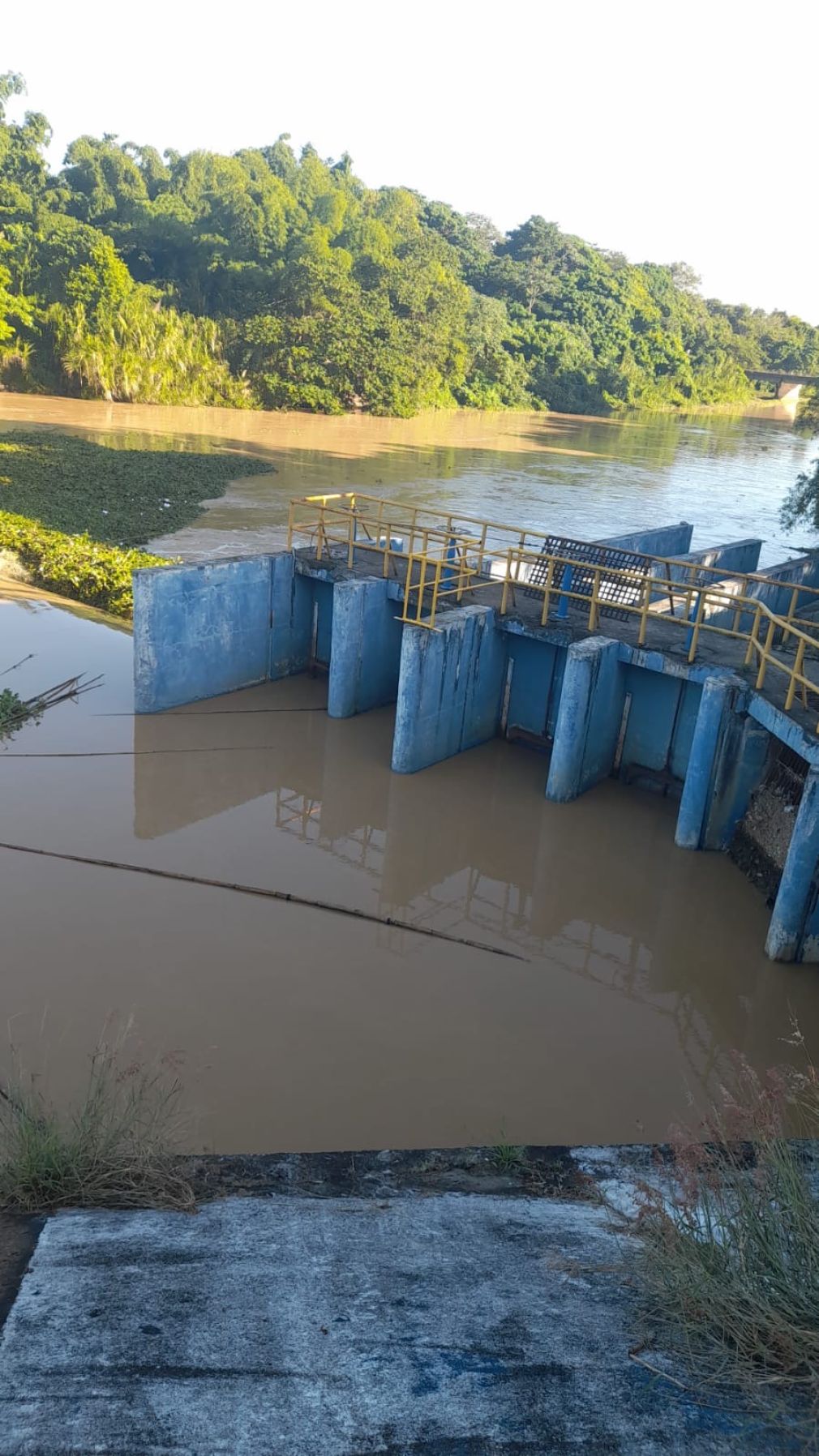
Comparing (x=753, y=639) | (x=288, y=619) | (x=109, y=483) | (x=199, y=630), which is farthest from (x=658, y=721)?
(x=109, y=483)

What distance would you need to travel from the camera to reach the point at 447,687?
45.7 ft

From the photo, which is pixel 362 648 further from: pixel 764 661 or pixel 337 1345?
pixel 337 1345

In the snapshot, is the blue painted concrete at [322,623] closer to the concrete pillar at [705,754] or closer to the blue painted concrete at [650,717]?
the blue painted concrete at [650,717]

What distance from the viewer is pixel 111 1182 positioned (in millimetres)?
5539

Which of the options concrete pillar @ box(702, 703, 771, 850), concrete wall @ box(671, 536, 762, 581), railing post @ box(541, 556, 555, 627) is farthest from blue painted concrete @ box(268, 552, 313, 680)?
concrete pillar @ box(702, 703, 771, 850)

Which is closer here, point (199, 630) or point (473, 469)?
point (199, 630)

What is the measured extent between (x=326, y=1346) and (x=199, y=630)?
11913mm

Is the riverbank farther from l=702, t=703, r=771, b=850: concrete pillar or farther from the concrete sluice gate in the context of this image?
l=702, t=703, r=771, b=850: concrete pillar

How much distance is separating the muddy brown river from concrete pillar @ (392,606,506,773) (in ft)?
1.07

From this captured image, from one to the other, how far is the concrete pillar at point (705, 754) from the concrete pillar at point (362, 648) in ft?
15.5

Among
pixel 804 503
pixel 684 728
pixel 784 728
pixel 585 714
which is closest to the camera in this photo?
pixel 784 728

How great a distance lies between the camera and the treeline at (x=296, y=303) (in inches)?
2223

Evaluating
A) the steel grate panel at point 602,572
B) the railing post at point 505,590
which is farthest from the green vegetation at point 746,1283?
the steel grate panel at point 602,572

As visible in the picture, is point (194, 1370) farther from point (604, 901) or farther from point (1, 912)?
point (604, 901)
